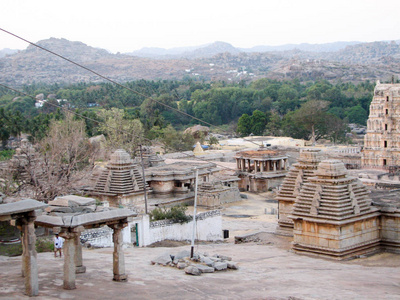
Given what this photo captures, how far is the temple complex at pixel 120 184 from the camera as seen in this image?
2737 cm

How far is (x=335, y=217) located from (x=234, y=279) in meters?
5.39

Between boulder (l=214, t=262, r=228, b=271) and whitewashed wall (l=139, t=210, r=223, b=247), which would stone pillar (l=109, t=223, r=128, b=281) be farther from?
whitewashed wall (l=139, t=210, r=223, b=247)

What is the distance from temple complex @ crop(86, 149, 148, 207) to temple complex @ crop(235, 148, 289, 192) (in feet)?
45.3

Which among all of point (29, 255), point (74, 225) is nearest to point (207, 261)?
point (74, 225)

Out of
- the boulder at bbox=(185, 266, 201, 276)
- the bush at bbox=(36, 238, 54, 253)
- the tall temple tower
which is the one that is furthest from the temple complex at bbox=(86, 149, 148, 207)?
the tall temple tower

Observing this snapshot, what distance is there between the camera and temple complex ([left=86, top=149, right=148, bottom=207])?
2737cm

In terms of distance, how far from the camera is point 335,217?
17.8m

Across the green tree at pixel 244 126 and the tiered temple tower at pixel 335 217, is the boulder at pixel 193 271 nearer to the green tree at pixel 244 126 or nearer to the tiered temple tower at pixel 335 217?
the tiered temple tower at pixel 335 217

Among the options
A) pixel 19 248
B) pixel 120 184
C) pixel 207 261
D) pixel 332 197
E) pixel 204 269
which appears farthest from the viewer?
pixel 120 184

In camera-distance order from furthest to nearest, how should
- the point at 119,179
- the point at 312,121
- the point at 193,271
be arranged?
the point at 312,121 < the point at 119,179 < the point at 193,271

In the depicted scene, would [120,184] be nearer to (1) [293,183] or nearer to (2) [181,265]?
(1) [293,183]

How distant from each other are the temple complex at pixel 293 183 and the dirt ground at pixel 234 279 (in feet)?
11.6

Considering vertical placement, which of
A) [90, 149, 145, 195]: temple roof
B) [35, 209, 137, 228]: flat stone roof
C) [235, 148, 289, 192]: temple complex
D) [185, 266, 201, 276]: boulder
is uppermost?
[35, 209, 137, 228]: flat stone roof

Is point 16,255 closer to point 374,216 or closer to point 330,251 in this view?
point 330,251
